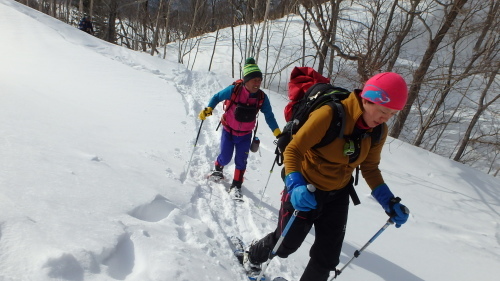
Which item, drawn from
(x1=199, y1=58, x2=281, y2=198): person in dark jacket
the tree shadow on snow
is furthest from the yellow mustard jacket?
(x1=199, y1=58, x2=281, y2=198): person in dark jacket

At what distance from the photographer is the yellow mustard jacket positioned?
202 centimetres

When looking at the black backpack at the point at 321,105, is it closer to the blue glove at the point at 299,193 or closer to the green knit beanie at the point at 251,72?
the blue glove at the point at 299,193

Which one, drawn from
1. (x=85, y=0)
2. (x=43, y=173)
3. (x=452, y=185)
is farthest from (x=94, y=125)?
(x=85, y=0)

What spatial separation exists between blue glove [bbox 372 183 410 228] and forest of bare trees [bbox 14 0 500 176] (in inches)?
278

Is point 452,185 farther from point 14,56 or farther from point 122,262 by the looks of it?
point 14,56

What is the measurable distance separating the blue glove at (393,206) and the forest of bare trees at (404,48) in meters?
7.06

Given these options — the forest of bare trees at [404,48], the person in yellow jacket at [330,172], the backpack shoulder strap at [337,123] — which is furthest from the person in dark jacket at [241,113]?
the forest of bare trees at [404,48]

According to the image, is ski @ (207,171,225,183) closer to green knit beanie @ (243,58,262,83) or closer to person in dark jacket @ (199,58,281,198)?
person in dark jacket @ (199,58,281,198)

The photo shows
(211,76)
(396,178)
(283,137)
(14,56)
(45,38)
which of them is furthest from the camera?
(211,76)

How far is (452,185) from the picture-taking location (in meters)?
6.47

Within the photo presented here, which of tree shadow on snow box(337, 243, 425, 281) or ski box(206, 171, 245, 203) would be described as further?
ski box(206, 171, 245, 203)

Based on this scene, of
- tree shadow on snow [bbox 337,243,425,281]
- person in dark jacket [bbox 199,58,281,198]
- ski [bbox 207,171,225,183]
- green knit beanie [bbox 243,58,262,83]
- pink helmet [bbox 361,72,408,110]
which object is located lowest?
tree shadow on snow [bbox 337,243,425,281]

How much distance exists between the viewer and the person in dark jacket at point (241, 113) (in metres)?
3.93

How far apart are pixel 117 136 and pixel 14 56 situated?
4.52 metres
